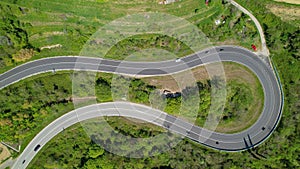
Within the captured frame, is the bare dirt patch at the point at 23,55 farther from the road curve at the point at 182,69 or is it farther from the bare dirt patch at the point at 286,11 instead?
the bare dirt patch at the point at 286,11

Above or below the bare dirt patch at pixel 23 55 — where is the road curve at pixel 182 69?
below

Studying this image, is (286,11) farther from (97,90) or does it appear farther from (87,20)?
(97,90)

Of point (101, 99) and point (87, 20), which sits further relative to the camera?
point (87, 20)

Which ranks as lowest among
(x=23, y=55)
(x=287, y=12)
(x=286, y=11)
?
(x=287, y=12)

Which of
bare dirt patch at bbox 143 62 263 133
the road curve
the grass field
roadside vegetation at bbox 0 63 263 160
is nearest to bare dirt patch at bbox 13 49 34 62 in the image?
the grass field

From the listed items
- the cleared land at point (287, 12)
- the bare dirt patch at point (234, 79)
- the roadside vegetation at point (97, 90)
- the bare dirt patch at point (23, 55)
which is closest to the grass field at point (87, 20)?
the roadside vegetation at point (97, 90)

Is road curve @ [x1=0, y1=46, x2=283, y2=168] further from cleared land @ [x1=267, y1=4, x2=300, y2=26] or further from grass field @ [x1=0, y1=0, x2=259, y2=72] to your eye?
cleared land @ [x1=267, y1=4, x2=300, y2=26]

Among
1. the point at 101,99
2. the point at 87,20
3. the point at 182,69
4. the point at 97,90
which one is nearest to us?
the point at 97,90

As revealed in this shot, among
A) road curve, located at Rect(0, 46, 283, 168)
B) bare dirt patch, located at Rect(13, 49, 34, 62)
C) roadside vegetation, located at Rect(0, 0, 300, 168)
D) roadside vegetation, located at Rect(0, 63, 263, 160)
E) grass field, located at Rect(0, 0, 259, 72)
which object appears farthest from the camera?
grass field, located at Rect(0, 0, 259, 72)

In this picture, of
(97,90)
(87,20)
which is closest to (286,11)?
(87,20)
